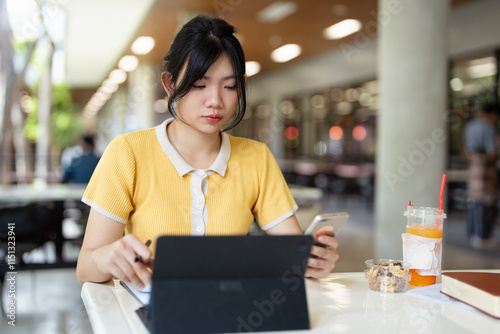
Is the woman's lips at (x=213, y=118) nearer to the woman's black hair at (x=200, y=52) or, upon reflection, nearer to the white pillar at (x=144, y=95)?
the woman's black hair at (x=200, y=52)

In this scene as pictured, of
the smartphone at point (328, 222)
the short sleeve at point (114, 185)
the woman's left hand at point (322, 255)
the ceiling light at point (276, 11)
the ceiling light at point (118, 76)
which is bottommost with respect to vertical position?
the woman's left hand at point (322, 255)

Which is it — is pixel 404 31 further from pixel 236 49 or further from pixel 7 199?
pixel 7 199

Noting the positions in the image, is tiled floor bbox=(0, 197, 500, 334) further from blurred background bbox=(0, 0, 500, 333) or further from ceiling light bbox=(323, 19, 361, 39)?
ceiling light bbox=(323, 19, 361, 39)

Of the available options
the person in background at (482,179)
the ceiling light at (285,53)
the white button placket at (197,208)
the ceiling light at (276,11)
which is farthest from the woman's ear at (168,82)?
the ceiling light at (285,53)

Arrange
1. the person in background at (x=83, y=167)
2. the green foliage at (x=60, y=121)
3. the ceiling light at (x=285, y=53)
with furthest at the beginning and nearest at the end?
the green foliage at (x=60, y=121), the ceiling light at (x=285, y=53), the person in background at (x=83, y=167)

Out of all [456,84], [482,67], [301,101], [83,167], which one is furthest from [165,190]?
[301,101]

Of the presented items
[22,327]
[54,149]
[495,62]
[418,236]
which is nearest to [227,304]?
[418,236]

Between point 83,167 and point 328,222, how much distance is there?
465cm

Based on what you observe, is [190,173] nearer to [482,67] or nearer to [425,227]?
[425,227]

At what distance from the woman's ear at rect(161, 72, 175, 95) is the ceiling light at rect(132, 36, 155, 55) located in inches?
337

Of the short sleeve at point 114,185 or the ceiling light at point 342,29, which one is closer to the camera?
the short sleeve at point 114,185

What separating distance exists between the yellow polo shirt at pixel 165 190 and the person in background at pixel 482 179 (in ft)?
17.0

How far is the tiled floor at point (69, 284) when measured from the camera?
3148 mm

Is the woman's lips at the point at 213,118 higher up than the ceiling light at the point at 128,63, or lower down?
lower down
